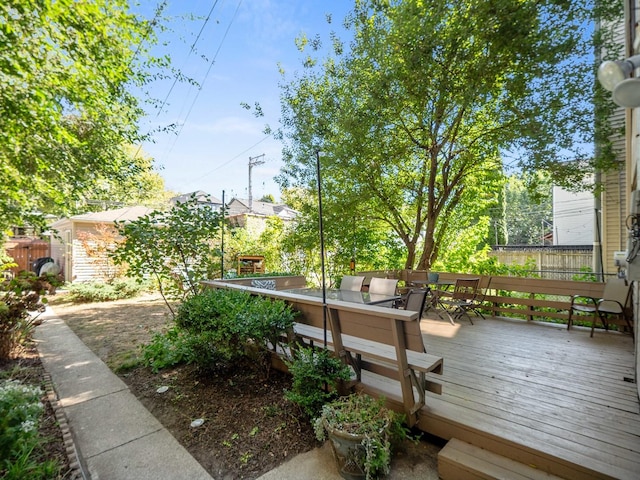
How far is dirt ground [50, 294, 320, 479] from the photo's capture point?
7.23 feet

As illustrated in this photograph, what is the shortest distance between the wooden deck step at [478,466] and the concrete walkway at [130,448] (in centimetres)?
16

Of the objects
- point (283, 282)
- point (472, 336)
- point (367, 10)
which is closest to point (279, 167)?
point (283, 282)

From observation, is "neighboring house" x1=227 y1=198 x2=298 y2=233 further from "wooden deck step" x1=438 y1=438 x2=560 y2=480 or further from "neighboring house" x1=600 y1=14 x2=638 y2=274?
"wooden deck step" x1=438 y1=438 x2=560 y2=480

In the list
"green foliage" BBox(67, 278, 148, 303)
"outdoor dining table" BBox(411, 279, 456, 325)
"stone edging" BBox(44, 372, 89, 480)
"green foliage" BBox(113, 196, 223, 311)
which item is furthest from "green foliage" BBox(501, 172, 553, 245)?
"stone edging" BBox(44, 372, 89, 480)

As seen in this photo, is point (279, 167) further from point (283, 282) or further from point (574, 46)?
point (574, 46)

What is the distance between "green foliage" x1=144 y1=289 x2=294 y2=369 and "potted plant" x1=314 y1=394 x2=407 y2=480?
0.98m

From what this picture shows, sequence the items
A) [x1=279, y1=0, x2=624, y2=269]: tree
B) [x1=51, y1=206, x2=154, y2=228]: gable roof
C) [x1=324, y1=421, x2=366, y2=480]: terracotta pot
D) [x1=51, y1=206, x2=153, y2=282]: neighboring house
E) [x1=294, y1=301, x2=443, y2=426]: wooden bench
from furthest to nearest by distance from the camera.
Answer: [x1=51, y1=206, x2=154, y2=228]: gable roof → [x1=51, y1=206, x2=153, y2=282]: neighboring house → [x1=279, y1=0, x2=624, y2=269]: tree → [x1=294, y1=301, x2=443, y2=426]: wooden bench → [x1=324, y1=421, x2=366, y2=480]: terracotta pot

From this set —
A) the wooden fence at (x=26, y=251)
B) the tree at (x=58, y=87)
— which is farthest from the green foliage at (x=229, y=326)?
the wooden fence at (x=26, y=251)

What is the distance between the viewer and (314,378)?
2.38 metres

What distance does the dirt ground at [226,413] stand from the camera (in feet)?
7.23

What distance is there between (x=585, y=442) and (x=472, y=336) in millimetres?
2437

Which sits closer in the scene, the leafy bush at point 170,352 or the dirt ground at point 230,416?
the dirt ground at point 230,416

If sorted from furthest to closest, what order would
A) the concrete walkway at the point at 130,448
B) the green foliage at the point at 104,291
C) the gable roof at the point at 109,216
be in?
the gable roof at the point at 109,216 → the green foliage at the point at 104,291 → the concrete walkway at the point at 130,448

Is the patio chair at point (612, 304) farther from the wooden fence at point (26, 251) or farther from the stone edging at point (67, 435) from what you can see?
the wooden fence at point (26, 251)
